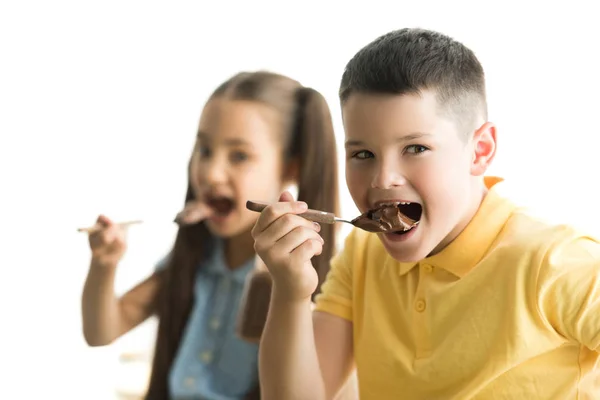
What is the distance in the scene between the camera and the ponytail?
1.50 meters

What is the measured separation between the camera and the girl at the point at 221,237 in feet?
4.81

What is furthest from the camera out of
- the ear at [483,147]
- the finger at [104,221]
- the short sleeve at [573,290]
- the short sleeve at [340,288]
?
the finger at [104,221]

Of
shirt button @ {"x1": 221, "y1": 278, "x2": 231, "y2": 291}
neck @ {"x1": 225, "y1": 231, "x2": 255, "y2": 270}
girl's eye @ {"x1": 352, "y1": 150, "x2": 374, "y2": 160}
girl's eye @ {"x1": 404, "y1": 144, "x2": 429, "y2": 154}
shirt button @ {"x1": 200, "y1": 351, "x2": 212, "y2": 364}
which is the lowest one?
shirt button @ {"x1": 200, "y1": 351, "x2": 212, "y2": 364}

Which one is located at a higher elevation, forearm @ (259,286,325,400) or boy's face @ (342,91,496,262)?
boy's face @ (342,91,496,262)

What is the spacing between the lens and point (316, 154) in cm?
150

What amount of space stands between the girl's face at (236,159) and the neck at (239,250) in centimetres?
5

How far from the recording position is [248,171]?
4.80 feet

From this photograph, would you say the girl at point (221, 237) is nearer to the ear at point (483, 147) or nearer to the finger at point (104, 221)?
the finger at point (104, 221)

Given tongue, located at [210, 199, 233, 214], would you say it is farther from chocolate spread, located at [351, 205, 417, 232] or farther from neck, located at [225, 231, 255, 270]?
chocolate spread, located at [351, 205, 417, 232]

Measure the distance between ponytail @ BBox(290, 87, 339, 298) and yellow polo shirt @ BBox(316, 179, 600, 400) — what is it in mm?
446

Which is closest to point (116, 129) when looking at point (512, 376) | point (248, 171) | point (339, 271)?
point (248, 171)

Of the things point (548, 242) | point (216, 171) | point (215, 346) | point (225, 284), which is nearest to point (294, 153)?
point (216, 171)

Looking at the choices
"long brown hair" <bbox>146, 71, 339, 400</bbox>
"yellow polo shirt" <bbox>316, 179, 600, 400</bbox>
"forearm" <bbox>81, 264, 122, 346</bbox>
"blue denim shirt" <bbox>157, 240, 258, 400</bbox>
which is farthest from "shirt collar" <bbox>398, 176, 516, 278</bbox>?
"forearm" <bbox>81, 264, 122, 346</bbox>

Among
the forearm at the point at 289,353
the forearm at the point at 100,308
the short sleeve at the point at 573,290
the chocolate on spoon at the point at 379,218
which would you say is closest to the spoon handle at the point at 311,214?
the chocolate on spoon at the point at 379,218
